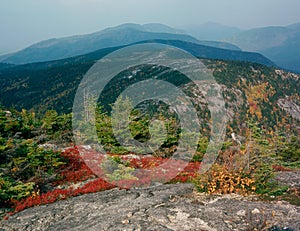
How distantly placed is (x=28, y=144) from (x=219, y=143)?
42.6ft

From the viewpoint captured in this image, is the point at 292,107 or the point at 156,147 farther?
the point at 292,107

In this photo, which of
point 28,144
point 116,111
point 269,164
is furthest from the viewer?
point 116,111

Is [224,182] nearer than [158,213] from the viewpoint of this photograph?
No

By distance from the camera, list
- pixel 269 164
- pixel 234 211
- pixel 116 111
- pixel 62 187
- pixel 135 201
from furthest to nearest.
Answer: pixel 116 111
pixel 62 187
pixel 269 164
pixel 135 201
pixel 234 211

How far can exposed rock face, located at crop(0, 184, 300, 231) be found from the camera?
994cm

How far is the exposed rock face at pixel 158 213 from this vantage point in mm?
9938

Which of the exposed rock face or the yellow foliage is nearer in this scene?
the exposed rock face

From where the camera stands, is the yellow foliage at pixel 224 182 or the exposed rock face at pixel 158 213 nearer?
the exposed rock face at pixel 158 213

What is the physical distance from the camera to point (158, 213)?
35.6ft

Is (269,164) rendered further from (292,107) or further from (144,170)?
(292,107)

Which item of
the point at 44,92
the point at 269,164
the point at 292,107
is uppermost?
the point at 269,164

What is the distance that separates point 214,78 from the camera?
6417 inches

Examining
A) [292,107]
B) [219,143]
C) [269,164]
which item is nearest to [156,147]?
[219,143]

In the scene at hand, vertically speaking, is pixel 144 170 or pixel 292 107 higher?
pixel 144 170
